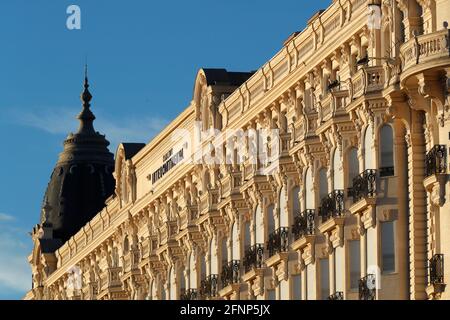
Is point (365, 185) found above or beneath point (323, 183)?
beneath

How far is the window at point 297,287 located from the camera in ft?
339

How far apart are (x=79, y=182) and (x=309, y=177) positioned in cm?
8539

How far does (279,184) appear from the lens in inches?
4205

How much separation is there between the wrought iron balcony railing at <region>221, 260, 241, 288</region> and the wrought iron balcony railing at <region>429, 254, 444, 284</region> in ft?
89.6

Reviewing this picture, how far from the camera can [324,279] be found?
99.7 metres

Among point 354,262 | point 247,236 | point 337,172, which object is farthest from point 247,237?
point 354,262

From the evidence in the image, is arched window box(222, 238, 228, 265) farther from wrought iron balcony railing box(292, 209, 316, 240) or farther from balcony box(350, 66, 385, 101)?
balcony box(350, 66, 385, 101)

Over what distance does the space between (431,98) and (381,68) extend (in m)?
4.21

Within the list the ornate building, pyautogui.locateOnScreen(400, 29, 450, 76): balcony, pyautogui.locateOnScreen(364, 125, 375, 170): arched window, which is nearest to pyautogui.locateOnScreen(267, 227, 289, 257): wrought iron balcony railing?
the ornate building

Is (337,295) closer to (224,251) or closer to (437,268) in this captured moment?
(437,268)

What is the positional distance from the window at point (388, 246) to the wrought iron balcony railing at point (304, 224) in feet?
30.8

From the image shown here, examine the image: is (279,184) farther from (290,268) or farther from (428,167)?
(428,167)
